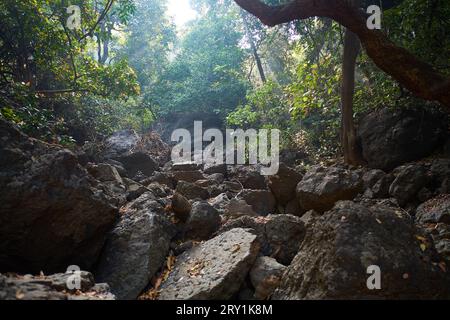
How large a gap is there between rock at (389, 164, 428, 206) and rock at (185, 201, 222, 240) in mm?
3776

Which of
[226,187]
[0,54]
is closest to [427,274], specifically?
[226,187]

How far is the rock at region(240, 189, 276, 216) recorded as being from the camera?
7371 millimetres

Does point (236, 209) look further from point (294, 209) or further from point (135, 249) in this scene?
point (135, 249)

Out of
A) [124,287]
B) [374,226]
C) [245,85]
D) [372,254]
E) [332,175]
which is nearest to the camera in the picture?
[372,254]

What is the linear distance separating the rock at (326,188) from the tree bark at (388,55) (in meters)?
2.23

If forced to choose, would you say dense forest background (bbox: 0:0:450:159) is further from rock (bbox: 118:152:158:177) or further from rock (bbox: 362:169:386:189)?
rock (bbox: 118:152:158:177)

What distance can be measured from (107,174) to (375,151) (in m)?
6.64

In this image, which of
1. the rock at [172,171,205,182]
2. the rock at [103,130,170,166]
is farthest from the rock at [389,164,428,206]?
the rock at [103,130,170,166]

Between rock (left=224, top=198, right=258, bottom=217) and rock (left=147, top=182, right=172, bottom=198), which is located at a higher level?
rock (left=147, top=182, right=172, bottom=198)

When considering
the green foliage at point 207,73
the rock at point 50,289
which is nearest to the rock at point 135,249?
the rock at point 50,289

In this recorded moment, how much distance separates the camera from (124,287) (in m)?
3.99

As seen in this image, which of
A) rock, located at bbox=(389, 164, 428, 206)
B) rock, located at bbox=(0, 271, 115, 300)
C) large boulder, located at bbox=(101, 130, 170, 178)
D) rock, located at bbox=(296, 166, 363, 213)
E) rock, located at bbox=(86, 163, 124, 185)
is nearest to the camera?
rock, located at bbox=(0, 271, 115, 300)

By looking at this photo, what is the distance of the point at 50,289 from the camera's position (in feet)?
9.37
